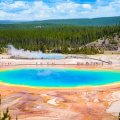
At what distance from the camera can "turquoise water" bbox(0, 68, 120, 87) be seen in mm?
44844

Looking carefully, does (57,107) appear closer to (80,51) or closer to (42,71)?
(42,71)

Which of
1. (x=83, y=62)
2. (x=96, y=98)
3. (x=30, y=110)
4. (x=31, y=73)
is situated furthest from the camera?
(x=83, y=62)


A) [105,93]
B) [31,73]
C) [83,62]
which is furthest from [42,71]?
[105,93]

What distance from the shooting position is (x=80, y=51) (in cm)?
8312

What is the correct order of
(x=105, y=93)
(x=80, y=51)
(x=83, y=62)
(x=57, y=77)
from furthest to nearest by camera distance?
(x=80, y=51), (x=83, y=62), (x=57, y=77), (x=105, y=93)

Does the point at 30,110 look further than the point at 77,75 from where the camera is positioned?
No

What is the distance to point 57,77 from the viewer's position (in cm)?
5019

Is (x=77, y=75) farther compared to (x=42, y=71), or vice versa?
(x=42, y=71)

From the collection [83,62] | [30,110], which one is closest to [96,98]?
[30,110]

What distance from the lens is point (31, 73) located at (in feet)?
178

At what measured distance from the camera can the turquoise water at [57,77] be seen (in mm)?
44844

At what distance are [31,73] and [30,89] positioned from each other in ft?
47.1

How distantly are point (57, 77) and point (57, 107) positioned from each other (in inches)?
742

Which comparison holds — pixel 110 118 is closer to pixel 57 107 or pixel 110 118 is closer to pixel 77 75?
pixel 57 107
